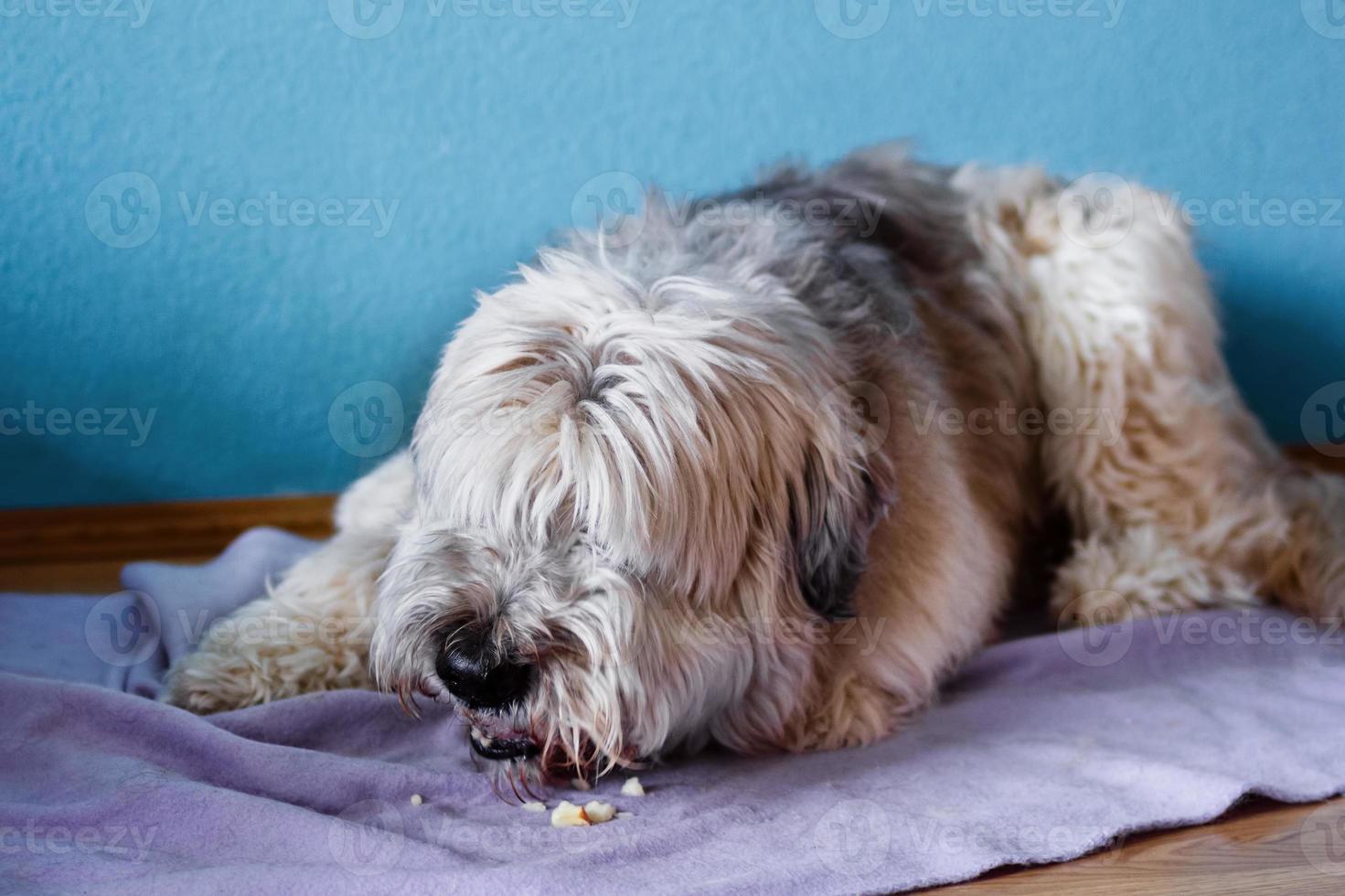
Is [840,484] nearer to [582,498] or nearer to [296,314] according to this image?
[582,498]

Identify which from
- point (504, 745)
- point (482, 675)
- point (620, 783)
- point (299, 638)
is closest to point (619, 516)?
point (482, 675)

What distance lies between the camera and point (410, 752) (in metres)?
2.20

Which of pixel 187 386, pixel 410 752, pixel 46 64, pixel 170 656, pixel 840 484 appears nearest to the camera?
pixel 840 484

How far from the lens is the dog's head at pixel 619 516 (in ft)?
6.02

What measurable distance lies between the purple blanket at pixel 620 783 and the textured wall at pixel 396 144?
2.40ft

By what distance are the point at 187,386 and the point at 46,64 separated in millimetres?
798

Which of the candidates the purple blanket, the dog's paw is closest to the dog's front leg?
the dog's paw

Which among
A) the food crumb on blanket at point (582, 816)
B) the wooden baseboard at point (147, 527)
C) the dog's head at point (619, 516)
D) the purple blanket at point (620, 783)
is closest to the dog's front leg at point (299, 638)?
the purple blanket at point (620, 783)

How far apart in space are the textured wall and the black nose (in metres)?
1.50

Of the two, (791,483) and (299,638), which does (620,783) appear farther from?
(299,638)

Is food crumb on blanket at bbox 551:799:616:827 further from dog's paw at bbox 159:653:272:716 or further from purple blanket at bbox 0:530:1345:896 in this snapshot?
dog's paw at bbox 159:653:272:716

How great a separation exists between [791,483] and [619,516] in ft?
1.11

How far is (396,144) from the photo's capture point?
2955mm

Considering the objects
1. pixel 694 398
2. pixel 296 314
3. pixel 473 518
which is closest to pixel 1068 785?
pixel 694 398
